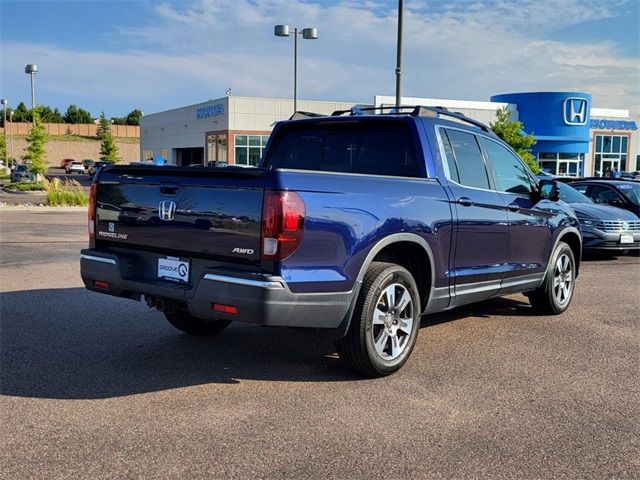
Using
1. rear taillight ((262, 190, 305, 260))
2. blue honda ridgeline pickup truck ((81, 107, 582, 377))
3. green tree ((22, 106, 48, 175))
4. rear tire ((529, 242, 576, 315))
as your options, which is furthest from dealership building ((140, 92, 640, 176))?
rear taillight ((262, 190, 305, 260))

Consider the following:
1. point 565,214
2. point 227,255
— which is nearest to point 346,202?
point 227,255

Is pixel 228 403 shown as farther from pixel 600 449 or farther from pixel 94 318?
pixel 94 318

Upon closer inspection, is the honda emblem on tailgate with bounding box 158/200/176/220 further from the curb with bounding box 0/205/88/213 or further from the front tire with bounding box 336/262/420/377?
the curb with bounding box 0/205/88/213

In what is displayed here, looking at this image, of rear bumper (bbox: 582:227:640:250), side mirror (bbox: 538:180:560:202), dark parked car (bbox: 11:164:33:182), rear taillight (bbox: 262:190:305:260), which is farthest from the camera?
dark parked car (bbox: 11:164:33:182)

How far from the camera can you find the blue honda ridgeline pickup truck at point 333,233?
14.0 feet

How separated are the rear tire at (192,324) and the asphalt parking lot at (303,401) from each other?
125 millimetres

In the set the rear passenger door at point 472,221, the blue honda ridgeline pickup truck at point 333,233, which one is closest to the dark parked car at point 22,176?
the blue honda ridgeline pickup truck at point 333,233

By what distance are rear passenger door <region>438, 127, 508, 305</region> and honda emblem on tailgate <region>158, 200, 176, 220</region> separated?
2.34m

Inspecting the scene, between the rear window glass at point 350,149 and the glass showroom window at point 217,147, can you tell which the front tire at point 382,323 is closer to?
the rear window glass at point 350,149

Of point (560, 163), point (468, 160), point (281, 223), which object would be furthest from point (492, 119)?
point (281, 223)

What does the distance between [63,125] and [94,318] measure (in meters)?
111

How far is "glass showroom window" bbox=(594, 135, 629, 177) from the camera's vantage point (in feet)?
178

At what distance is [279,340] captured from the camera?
20.0ft

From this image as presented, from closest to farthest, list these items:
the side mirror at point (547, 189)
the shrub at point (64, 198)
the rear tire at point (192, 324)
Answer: the rear tire at point (192, 324), the side mirror at point (547, 189), the shrub at point (64, 198)
